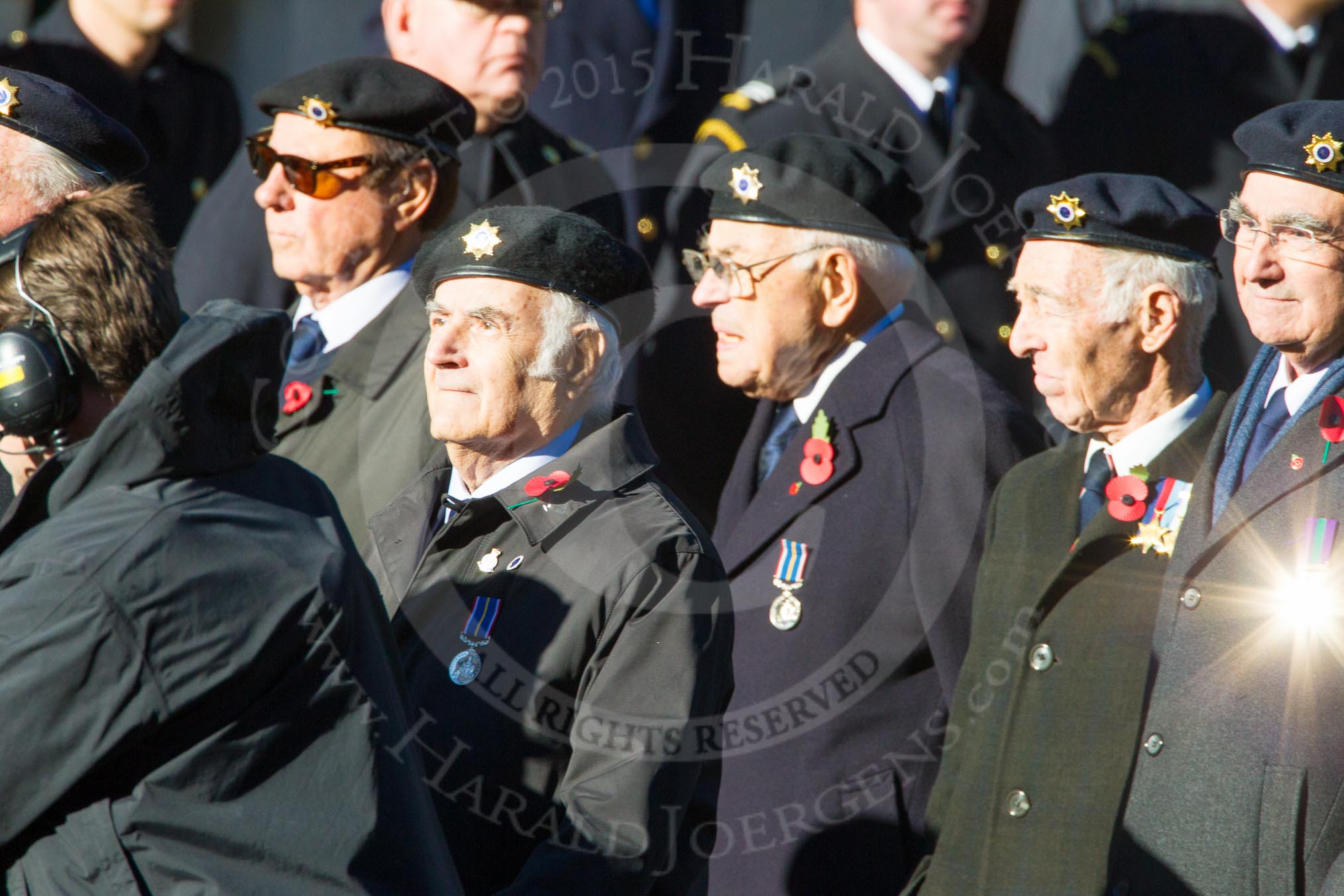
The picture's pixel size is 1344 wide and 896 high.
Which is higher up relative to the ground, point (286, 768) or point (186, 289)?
point (286, 768)

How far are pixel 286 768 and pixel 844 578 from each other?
202cm

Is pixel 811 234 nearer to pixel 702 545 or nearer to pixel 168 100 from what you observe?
pixel 702 545

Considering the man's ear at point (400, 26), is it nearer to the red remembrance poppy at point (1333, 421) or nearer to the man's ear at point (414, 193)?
the man's ear at point (414, 193)

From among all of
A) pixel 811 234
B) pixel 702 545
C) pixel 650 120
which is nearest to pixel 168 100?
pixel 650 120

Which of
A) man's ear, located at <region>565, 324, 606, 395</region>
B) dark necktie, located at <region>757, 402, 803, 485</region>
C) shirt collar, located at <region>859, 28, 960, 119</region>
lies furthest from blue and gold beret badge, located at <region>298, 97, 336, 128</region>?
shirt collar, located at <region>859, 28, 960, 119</region>

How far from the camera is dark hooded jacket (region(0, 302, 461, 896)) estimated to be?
6.50 ft

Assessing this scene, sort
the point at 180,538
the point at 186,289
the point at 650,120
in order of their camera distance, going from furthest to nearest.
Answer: the point at 650,120
the point at 186,289
the point at 180,538

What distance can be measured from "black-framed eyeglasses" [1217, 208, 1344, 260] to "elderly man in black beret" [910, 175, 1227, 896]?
0.76 ft

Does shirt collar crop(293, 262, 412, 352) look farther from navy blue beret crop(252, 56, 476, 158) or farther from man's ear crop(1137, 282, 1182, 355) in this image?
man's ear crop(1137, 282, 1182, 355)

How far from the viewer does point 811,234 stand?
14.2 ft

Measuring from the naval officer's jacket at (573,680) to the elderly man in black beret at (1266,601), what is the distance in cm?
91

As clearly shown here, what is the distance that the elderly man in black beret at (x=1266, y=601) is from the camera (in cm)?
293

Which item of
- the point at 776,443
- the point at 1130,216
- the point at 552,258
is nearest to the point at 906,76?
the point at 776,443

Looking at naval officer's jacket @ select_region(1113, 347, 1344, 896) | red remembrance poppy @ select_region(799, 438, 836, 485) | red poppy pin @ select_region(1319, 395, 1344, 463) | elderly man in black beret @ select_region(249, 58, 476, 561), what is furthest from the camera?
elderly man in black beret @ select_region(249, 58, 476, 561)
